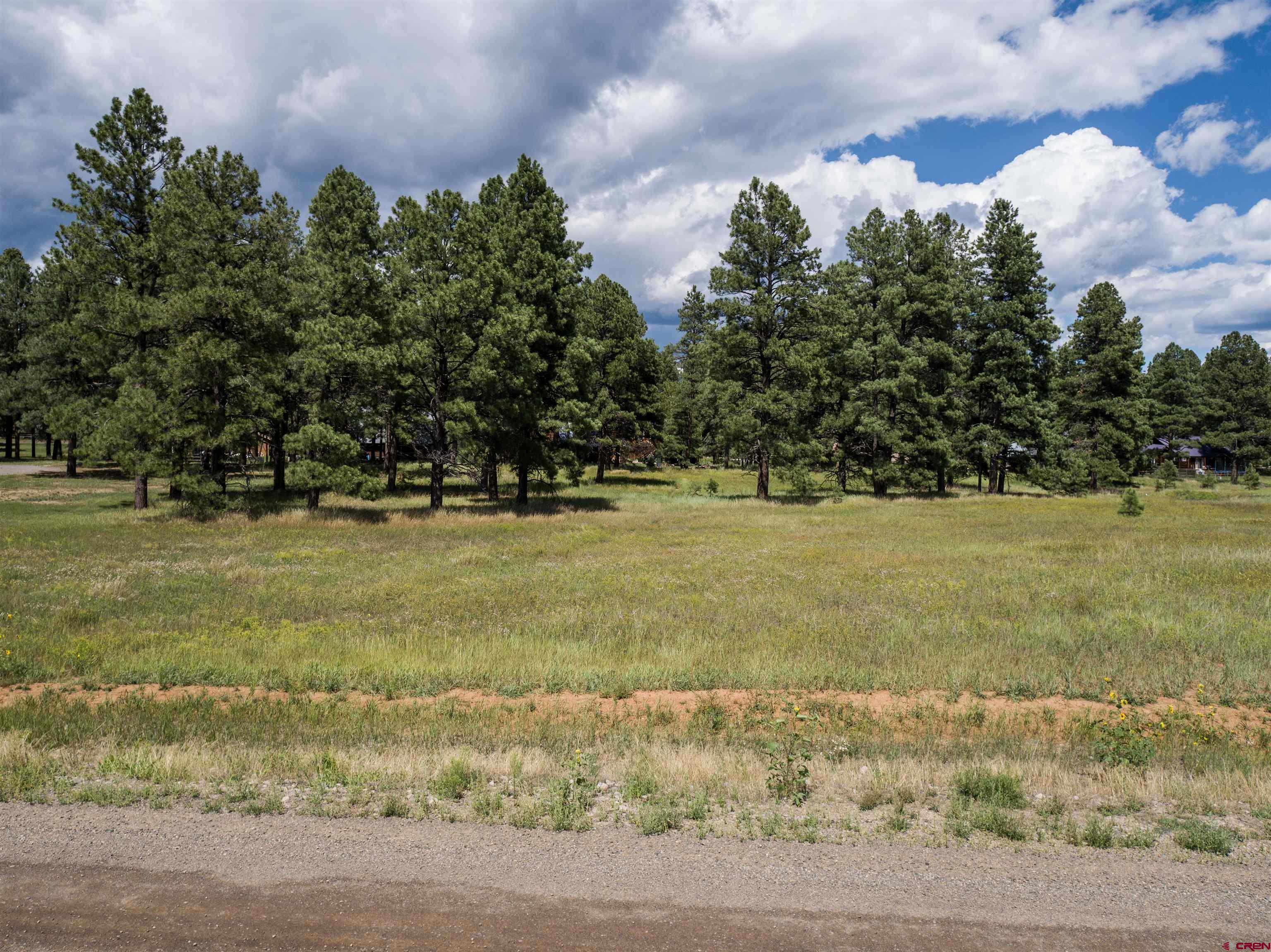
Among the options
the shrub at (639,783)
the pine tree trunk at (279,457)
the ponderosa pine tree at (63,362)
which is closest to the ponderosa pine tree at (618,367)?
the pine tree trunk at (279,457)

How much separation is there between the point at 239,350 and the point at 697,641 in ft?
92.4

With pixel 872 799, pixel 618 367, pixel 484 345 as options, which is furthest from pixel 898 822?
pixel 618 367

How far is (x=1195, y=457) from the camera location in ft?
323

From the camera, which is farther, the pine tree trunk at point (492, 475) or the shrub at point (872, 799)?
the pine tree trunk at point (492, 475)

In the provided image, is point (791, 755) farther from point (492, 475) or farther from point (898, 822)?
point (492, 475)

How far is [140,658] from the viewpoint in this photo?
1134 centimetres

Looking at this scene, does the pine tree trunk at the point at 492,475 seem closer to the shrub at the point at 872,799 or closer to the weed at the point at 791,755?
the weed at the point at 791,755

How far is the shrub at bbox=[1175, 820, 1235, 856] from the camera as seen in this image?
566 centimetres

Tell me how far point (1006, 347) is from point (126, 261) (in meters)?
55.8

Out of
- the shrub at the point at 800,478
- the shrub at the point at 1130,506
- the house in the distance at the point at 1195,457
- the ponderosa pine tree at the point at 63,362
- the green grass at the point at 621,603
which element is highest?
the ponderosa pine tree at the point at 63,362

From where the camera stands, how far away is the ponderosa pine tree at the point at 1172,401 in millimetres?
83500

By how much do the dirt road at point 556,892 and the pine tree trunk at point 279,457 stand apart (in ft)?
105

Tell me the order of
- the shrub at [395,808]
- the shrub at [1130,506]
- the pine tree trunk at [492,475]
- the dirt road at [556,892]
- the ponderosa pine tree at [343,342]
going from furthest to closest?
the pine tree trunk at [492,475]
the shrub at [1130,506]
the ponderosa pine tree at [343,342]
the shrub at [395,808]
the dirt road at [556,892]

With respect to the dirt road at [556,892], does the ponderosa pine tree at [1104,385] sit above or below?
above
